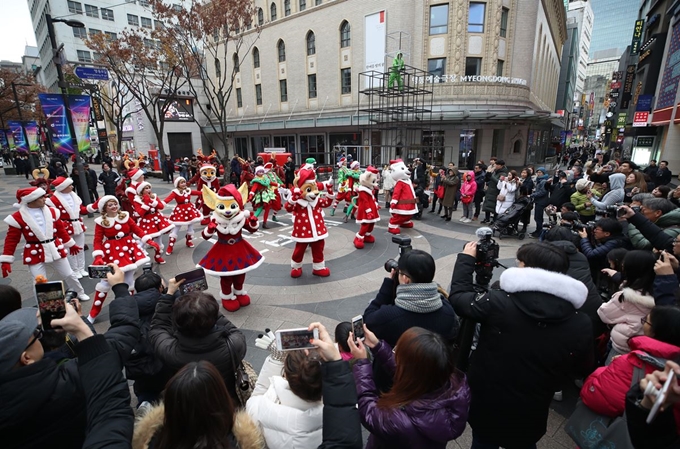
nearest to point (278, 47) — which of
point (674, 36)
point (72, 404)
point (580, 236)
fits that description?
point (674, 36)

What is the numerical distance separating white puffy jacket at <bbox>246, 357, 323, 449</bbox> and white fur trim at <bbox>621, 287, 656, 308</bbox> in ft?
8.65

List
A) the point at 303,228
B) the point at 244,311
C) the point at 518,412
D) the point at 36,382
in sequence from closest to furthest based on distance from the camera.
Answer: the point at 36,382, the point at 518,412, the point at 244,311, the point at 303,228

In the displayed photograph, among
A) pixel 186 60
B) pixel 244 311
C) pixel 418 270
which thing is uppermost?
pixel 186 60

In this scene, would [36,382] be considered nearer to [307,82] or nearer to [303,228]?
[303,228]

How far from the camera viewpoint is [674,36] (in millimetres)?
16281

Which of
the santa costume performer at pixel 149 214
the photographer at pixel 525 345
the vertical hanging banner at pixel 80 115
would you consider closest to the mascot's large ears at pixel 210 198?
the santa costume performer at pixel 149 214

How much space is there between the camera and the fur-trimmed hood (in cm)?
165

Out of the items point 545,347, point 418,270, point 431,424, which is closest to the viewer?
point 431,424

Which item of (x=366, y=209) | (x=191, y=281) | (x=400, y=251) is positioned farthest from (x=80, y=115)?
(x=400, y=251)

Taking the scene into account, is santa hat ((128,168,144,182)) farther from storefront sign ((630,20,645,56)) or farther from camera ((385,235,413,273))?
storefront sign ((630,20,645,56))

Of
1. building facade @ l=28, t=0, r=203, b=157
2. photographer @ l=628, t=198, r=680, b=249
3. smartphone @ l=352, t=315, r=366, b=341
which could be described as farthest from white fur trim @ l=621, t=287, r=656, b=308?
building facade @ l=28, t=0, r=203, b=157

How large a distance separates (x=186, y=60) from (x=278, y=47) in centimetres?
1306

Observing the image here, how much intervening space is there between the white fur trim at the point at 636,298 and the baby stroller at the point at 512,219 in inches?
253

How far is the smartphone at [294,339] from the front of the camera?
1838 millimetres
